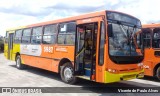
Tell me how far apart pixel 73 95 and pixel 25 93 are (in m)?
1.68

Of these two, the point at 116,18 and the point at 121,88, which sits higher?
the point at 116,18

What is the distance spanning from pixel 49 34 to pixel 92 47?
3.41 m

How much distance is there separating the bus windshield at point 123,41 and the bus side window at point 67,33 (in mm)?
2109

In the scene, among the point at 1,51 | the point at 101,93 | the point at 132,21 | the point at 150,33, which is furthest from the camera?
the point at 1,51

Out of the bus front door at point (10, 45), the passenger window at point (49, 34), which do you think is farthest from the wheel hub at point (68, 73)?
the bus front door at point (10, 45)

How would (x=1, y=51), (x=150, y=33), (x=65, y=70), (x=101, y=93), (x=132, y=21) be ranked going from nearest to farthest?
(x=101, y=93), (x=132, y=21), (x=65, y=70), (x=150, y=33), (x=1, y=51)

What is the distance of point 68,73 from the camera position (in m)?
10.5

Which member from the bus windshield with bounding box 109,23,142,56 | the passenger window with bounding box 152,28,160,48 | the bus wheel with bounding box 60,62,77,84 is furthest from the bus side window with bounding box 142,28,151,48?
the bus wheel with bounding box 60,62,77,84

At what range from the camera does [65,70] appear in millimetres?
10664

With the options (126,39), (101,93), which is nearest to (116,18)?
(126,39)

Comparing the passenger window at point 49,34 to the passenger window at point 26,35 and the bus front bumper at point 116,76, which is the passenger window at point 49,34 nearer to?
the passenger window at point 26,35

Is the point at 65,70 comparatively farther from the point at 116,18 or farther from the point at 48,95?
the point at 116,18

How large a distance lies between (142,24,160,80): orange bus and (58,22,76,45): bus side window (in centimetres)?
406

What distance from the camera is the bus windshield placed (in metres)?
8.55
